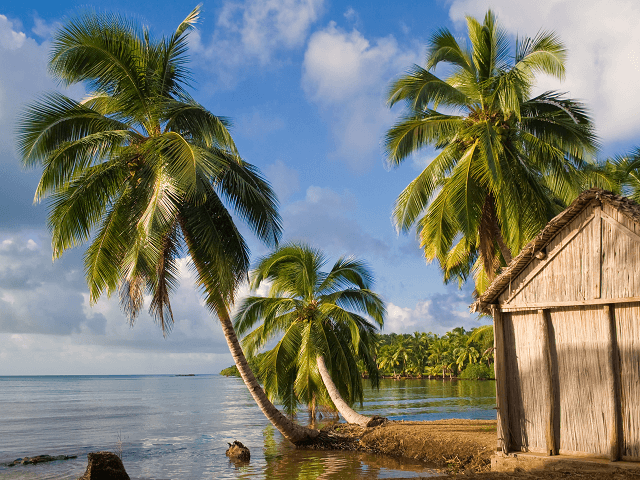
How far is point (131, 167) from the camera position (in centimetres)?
1302

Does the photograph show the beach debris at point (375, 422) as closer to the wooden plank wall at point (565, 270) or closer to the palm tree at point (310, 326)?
the palm tree at point (310, 326)

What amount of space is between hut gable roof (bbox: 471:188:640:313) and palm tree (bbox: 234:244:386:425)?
334 inches

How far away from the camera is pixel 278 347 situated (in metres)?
18.9

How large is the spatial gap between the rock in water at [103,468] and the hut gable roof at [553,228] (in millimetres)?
8160

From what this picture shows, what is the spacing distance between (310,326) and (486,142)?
9427 millimetres

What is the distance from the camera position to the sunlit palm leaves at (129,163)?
12.1 m

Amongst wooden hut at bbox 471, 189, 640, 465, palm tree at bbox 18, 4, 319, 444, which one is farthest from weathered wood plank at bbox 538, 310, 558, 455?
palm tree at bbox 18, 4, 319, 444

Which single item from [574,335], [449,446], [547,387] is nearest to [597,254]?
[574,335]

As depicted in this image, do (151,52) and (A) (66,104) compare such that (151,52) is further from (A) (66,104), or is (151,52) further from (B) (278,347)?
(B) (278,347)

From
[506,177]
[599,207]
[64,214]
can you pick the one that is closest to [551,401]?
[599,207]

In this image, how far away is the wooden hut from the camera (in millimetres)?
8641

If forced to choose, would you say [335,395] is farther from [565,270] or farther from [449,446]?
[565,270]

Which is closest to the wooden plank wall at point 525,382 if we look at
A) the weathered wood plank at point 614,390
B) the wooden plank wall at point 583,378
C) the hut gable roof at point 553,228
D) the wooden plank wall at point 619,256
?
the wooden plank wall at point 583,378

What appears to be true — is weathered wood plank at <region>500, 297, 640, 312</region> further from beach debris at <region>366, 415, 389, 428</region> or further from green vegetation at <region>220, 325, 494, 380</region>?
green vegetation at <region>220, 325, 494, 380</region>
